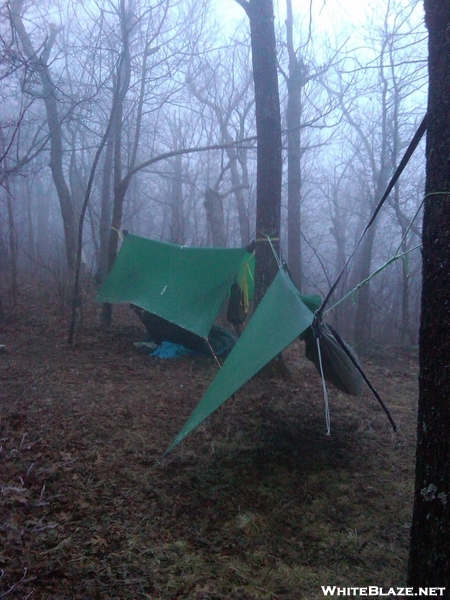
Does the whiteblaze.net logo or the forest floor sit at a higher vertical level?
the forest floor

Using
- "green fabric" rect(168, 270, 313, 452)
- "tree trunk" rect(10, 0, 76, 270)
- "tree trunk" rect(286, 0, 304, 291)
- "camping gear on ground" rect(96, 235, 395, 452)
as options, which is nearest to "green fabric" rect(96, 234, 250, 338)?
"camping gear on ground" rect(96, 235, 395, 452)

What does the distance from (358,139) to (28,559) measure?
1536 centimetres

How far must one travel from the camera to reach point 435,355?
2082 mm

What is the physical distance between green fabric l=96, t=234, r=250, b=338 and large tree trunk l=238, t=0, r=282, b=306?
1.55ft

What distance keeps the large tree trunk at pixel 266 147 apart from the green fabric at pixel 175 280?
18.6 inches

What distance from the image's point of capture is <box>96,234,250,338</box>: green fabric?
5.91 metres

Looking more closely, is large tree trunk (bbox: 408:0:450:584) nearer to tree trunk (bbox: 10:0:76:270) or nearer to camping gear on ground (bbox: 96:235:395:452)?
camping gear on ground (bbox: 96:235:395:452)

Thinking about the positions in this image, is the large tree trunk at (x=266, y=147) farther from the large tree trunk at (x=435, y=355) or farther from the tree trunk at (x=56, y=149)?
the tree trunk at (x=56, y=149)

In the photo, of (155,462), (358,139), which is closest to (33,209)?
(358,139)

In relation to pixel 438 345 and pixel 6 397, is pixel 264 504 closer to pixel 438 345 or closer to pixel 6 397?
pixel 438 345

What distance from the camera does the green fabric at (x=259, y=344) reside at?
3.42 meters

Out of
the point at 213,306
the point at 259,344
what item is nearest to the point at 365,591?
the point at 259,344

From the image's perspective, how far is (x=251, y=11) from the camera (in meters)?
5.87

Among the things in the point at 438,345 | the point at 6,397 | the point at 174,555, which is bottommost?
the point at 174,555
